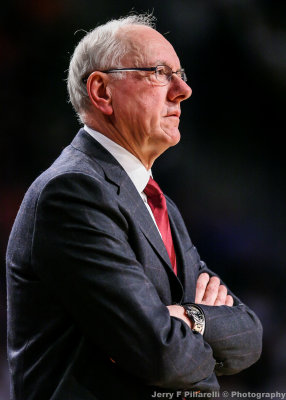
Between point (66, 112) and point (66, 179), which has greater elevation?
point (66, 179)

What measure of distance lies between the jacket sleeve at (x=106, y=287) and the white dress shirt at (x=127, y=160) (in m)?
0.23

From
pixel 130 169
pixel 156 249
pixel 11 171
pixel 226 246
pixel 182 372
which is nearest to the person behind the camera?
pixel 182 372

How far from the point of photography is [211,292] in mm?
1580

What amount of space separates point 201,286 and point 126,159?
17.3 inches

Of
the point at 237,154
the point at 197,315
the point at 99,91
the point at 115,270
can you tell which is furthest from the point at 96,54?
the point at 237,154

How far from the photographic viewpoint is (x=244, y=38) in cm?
298

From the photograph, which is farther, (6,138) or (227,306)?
(6,138)

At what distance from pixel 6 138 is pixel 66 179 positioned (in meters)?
1.47

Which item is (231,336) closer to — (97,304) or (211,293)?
(211,293)

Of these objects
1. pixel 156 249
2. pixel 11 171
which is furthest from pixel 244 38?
pixel 156 249

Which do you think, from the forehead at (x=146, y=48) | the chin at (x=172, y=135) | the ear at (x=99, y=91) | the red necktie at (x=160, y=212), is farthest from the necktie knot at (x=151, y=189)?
the forehead at (x=146, y=48)

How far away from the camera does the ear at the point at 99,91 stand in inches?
60.6

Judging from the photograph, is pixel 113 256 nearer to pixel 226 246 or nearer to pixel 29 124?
pixel 29 124

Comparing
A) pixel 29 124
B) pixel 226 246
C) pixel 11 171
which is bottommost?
pixel 226 246
